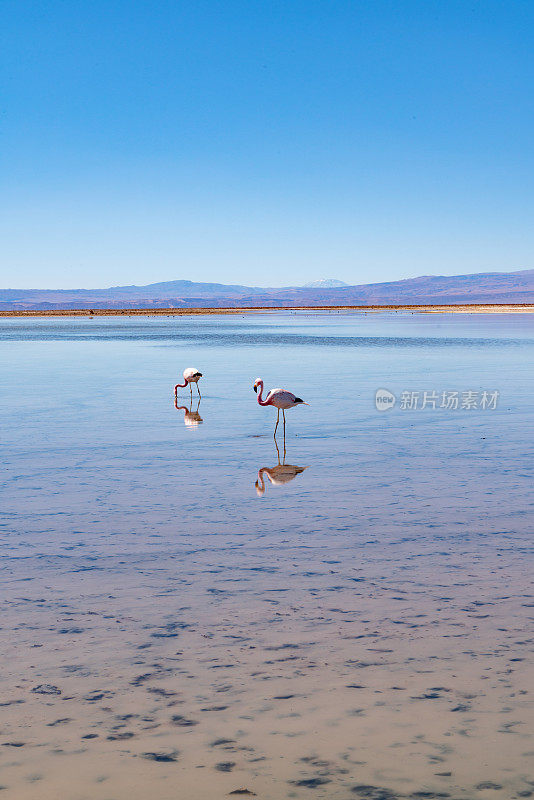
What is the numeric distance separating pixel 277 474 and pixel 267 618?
14.1 feet

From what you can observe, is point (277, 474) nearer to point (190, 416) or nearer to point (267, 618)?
point (267, 618)

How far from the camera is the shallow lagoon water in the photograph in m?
3.47

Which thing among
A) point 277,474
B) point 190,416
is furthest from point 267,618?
point 190,416

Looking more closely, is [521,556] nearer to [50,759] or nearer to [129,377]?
[50,759]

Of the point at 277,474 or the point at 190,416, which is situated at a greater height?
the point at 190,416

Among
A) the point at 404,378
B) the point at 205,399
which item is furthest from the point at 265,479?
the point at 404,378

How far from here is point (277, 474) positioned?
928 centimetres

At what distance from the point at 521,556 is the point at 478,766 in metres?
2.95

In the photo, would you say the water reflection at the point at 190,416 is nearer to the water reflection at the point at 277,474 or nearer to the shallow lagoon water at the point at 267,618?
the shallow lagoon water at the point at 267,618

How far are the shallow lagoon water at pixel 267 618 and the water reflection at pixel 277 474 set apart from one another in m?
0.07

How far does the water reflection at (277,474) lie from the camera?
8765mm

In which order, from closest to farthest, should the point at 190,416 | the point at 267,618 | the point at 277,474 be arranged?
the point at 267,618 < the point at 277,474 < the point at 190,416

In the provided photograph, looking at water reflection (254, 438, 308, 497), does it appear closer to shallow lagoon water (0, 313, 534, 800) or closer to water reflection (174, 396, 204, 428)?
shallow lagoon water (0, 313, 534, 800)

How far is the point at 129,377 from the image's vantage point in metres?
21.7
